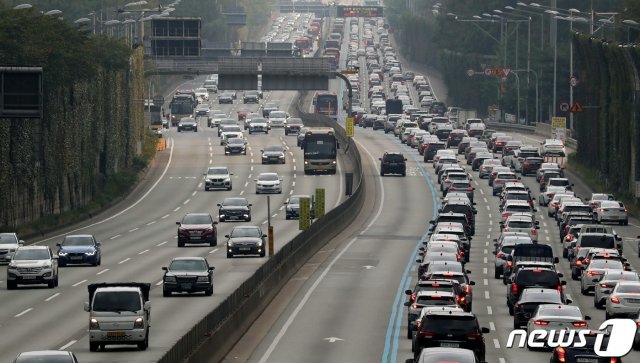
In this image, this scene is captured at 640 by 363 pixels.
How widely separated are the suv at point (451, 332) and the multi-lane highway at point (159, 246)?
664 cm

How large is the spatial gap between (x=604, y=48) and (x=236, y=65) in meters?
47.5

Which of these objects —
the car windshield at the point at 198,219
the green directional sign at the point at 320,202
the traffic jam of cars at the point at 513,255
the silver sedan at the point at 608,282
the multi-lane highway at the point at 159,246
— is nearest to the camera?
the traffic jam of cars at the point at 513,255

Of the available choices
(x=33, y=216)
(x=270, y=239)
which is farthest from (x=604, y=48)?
(x=270, y=239)

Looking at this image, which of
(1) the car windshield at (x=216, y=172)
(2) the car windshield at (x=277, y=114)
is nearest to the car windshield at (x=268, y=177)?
(1) the car windshield at (x=216, y=172)

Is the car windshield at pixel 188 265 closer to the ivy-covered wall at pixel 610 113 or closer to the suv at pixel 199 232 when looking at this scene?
the suv at pixel 199 232

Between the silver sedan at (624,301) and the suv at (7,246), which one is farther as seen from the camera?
the suv at (7,246)

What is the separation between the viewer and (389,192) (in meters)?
111

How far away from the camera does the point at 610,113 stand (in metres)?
117

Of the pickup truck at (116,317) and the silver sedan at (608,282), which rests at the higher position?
the pickup truck at (116,317)

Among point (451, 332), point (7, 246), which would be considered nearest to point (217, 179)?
point (7, 246)

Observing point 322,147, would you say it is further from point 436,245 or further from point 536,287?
point 536,287

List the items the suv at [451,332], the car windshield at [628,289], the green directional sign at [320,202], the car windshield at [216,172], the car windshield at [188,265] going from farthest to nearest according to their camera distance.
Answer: the car windshield at [216,172] < the green directional sign at [320,202] < the car windshield at [188,265] < the car windshield at [628,289] < the suv at [451,332]

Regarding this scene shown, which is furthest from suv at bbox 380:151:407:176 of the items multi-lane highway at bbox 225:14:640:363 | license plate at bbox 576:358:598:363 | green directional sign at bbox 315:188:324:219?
license plate at bbox 576:358:598:363

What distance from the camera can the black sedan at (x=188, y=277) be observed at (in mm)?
55531
